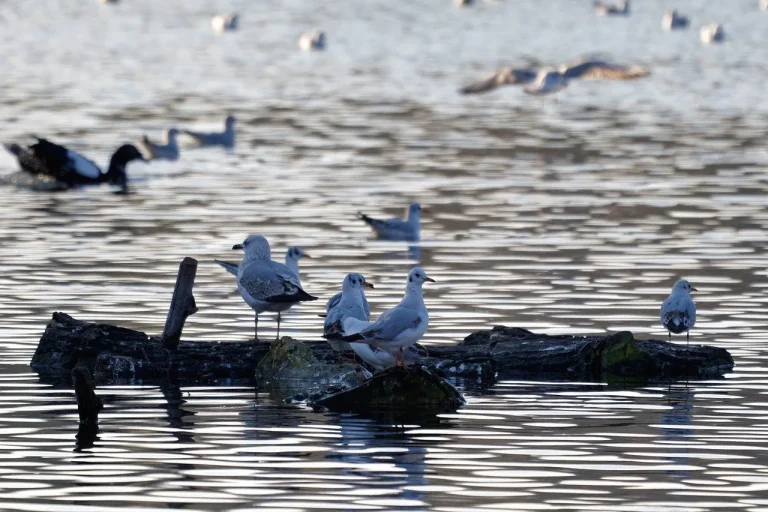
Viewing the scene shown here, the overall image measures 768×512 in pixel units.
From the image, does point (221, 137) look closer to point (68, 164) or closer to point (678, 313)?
point (68, 164)

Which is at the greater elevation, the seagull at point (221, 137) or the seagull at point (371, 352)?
the seagull at point (221, 137)

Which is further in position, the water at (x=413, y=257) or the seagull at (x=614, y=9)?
the seagull at (x=614, y=9)

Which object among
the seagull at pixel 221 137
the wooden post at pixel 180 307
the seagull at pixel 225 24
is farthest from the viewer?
the seagull at pixel 225 24

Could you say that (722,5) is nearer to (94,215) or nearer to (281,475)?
(94,215)

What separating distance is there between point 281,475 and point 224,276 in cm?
1009

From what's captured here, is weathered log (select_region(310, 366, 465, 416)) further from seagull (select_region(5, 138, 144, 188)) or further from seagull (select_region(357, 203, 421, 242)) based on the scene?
seagull (select_region(5, 138, 144, 188))

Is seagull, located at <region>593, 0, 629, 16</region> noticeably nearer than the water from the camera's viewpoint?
No

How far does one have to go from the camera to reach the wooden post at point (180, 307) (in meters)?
14.9

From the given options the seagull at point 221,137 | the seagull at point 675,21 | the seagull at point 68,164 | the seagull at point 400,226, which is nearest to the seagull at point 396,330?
the seagull at point 400,226

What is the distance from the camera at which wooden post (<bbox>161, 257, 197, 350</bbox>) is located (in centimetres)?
1491

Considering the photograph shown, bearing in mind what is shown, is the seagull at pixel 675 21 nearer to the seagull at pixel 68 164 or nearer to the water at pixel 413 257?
the water at pixel 413 257

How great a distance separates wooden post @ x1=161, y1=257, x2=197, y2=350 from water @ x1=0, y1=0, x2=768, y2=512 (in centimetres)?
59

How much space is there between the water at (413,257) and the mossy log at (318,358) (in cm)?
33

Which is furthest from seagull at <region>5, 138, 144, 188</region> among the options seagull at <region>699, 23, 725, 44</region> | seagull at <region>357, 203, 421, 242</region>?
seagull at <region>699, 23, 725, 44</region>
